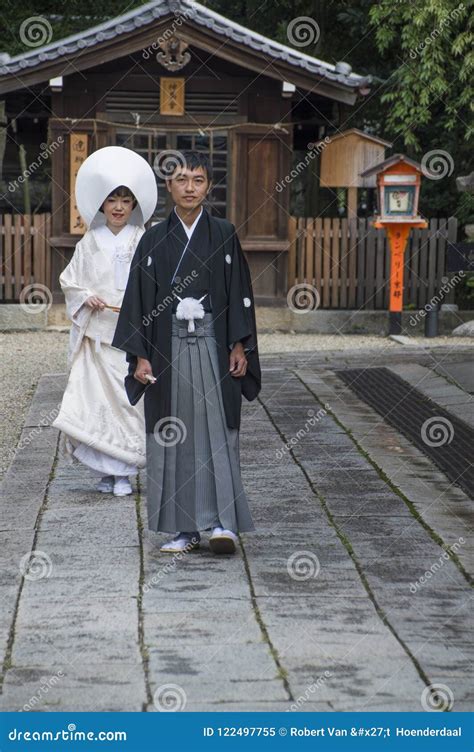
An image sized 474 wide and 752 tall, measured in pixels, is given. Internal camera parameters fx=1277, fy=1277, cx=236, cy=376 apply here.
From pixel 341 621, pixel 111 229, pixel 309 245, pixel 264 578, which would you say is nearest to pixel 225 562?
pixel 264 578

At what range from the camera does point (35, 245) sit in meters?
15.7

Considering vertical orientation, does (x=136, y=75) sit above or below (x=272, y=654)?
above

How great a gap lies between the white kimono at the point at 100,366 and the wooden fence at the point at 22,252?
29.2 feet

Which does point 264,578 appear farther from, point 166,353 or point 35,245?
point 35,245

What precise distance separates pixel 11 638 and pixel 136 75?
12.0 meters
